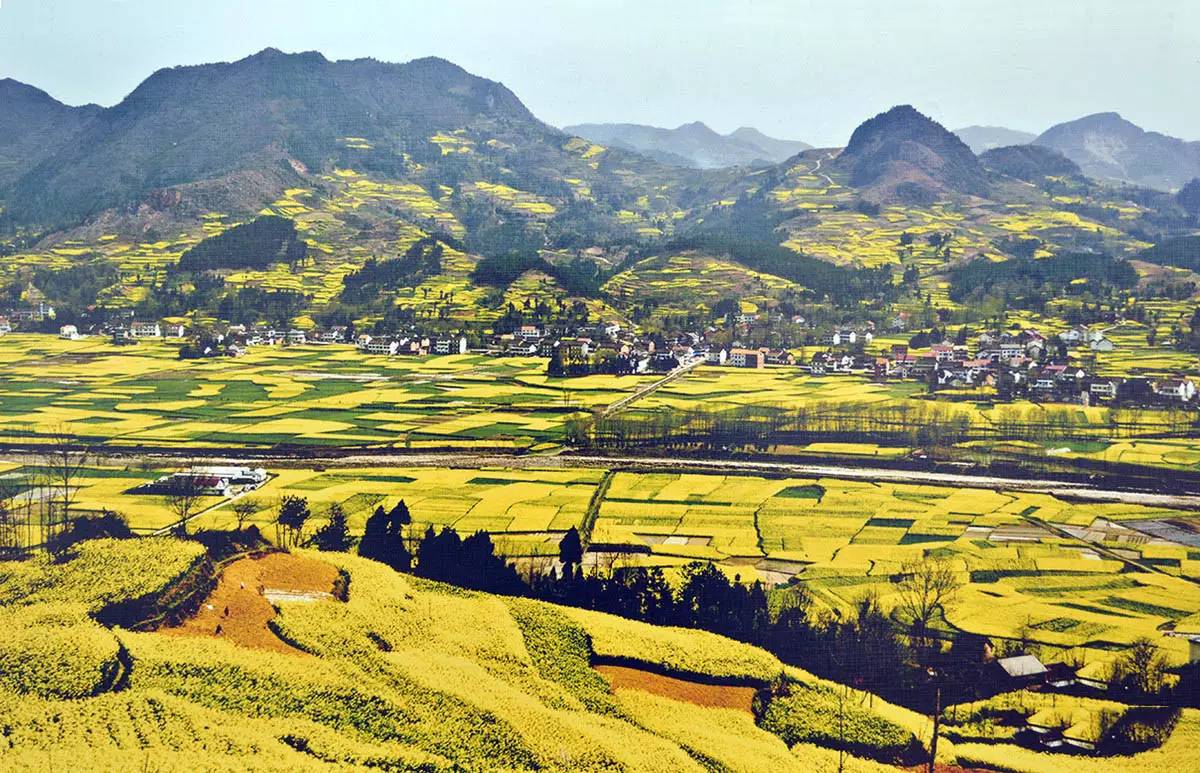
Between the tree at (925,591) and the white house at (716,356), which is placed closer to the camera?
the tree at (925,591)

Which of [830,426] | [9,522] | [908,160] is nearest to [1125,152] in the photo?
[908,160]

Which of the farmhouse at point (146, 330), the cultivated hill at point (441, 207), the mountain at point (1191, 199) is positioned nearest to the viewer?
the farmhouse at point (146, 330)

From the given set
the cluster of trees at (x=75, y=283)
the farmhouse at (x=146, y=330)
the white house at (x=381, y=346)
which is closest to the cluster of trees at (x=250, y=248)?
the cluster of trees at (x=75, y=283)

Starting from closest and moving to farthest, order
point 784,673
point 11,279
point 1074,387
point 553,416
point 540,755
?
point 540,755, point 784,673, point 553,416, point 1074,387, point 11,279

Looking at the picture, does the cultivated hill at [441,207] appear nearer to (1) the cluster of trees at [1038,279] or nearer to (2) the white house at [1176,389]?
(1) the cluster of trees at [1038,279]

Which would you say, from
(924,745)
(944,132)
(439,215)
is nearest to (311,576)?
(924,745)

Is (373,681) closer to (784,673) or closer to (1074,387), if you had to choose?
(784,673)

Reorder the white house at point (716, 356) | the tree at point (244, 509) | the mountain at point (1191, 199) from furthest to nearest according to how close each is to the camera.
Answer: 1. the mountain at point (1191, 199)
2. the white house at point (716, 356)
3. the tree at point (244, 509)

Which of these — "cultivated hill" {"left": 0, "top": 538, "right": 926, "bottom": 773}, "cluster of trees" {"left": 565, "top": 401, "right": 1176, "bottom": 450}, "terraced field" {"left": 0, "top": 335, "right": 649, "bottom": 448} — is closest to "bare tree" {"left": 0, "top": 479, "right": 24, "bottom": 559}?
"cultivated hill" {"left": 0, "top": 538, "right": 926, "bottom": 773}
